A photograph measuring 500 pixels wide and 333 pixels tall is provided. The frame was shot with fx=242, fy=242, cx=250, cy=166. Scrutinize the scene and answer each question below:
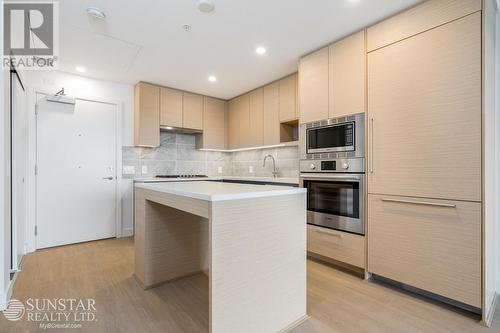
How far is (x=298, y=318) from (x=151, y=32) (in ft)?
9.12

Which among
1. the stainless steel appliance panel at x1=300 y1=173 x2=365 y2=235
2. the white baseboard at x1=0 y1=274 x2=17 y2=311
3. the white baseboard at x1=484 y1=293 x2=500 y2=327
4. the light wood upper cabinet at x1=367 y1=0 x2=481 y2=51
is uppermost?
the light wood upper cabinet at x1=367 y1=0 x2=481 y2=51

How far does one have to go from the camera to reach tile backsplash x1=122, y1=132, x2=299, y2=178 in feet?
12.8

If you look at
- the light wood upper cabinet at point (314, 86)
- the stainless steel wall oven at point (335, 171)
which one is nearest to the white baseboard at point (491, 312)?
the stainless steel wall oven at point (335, 171)

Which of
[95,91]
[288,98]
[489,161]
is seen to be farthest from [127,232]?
[489,161]

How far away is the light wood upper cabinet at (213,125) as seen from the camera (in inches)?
173

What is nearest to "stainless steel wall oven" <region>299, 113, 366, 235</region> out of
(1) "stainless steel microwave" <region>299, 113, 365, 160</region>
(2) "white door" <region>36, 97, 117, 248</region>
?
(1) "stainless steel microwave" <region>299, 113, 365, 160</region>

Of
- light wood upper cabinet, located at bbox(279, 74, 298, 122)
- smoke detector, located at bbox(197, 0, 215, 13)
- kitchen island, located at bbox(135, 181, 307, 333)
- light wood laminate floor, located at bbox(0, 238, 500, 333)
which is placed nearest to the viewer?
kitchen island, located at bbox(135, 181, 307, 333)

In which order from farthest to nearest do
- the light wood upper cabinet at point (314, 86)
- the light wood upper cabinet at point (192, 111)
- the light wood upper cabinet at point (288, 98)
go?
the light wood upper cabinet at point (192, 111)
the light wood upper cabinet at point (288, 98)
the light wood upper cabinet at point (314, 86)

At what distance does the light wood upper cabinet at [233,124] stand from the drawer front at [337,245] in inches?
90.1

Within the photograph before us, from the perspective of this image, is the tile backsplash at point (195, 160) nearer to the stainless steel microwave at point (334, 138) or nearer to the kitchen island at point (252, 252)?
the stainless steel microwave at point (334, 138)

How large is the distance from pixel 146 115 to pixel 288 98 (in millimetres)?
2171

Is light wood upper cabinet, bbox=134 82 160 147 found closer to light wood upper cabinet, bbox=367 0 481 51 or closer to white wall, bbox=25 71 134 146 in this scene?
white wall, bbox=25 71 134 146

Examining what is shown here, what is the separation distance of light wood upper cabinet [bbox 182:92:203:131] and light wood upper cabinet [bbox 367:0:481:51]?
9.47 ft

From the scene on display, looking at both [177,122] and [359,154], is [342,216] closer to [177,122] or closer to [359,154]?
[359,154]
